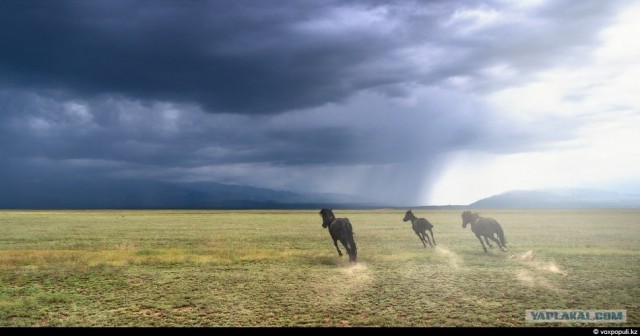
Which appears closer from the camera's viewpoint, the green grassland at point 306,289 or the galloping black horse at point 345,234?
the green grassland at point 306,289

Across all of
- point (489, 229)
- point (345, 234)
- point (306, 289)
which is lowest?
point (306, 289)

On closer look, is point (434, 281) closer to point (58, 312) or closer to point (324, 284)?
point (324, 284)

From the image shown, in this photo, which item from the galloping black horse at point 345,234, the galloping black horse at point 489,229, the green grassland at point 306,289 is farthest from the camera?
the galloping black horse at point 489,229

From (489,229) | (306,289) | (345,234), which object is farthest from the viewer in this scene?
(489,229)

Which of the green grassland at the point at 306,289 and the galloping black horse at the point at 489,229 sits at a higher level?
the galloping black horse at the point at 489,229

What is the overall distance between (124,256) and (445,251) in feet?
71.2

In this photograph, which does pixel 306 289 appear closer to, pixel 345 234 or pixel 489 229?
pixel 345 234

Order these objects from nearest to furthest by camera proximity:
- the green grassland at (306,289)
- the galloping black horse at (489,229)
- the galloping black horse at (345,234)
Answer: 1. the green grassland at (306,289)
2. the galloping black horse at (345,234)
3. the galloping black horse at (489,229)

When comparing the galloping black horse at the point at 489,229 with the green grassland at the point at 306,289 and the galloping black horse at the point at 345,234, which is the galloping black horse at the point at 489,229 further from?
the galloping black horse at the point at 345,234

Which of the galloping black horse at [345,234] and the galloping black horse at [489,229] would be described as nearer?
the galloping black horse at [345,234]

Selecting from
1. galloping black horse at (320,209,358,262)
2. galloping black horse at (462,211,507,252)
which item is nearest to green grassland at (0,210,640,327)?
galloping black horse at (320,209,358,262)

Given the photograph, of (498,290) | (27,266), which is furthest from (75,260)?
(498,290)

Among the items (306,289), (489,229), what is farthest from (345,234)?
(489,229)

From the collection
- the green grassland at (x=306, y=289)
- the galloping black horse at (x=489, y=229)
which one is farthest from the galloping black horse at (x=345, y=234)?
the galloping black horse at (x=489, y=229)
